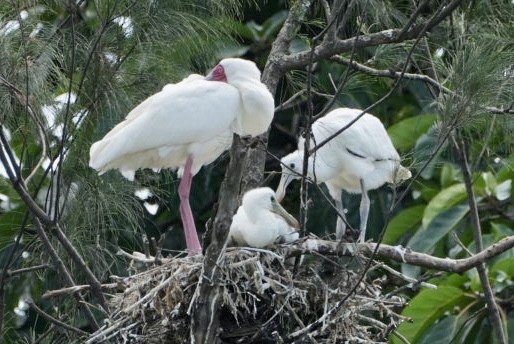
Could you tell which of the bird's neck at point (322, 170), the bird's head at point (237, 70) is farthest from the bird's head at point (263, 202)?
the bird's neck at point (322, 170)

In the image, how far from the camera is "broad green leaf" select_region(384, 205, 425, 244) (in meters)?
8.60

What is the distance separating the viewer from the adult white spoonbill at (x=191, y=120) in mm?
6676

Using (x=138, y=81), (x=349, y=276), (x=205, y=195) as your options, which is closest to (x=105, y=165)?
(x=138, y=81)

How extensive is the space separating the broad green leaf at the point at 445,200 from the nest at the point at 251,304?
1.90 meters

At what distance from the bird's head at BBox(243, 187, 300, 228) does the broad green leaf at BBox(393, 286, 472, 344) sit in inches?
45.8

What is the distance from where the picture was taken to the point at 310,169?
7.36 m

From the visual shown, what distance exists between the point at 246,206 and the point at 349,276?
1.90 ft

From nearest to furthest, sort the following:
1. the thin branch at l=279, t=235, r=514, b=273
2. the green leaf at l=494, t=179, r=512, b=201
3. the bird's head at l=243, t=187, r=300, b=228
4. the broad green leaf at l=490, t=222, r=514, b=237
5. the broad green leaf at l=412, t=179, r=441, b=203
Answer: the thin branch at l=279, t=235, r=514, b=273 → the bird's head at l=243, t=187, r=300, b=228 → the broad green leaf at l=490, t=222, r=514, b=237 → the green leaf at l=494, t=179, r=512, b=201 → the broad green leaf at l=412, t=179, r=441, b=203

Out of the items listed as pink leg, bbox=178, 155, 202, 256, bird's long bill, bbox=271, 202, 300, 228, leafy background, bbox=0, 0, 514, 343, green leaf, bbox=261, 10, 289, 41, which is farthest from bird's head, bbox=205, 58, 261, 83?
green leaf, bbox=261, 10, 289, 41

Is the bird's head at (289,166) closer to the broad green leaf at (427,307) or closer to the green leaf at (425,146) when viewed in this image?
the green leaf at (425,146)

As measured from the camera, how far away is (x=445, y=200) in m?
8.22

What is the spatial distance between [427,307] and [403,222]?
1.03 meters

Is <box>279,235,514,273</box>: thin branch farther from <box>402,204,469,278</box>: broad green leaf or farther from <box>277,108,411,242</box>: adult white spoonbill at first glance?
<box>402,204,469,278</box>: broad green leaf

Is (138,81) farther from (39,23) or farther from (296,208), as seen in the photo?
(296,208)
